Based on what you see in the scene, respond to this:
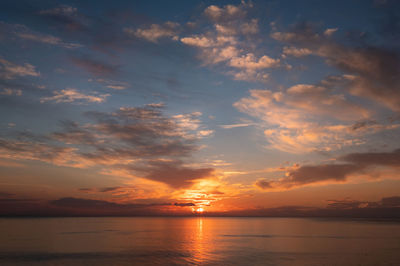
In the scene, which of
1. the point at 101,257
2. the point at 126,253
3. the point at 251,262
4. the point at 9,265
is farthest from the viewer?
the point at 126,253

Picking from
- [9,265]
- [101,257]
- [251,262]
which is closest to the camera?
[9,265]

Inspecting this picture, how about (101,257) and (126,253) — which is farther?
(126,253)

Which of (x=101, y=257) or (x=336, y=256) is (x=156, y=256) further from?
(x=336, y=256)

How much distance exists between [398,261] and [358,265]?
941 cm

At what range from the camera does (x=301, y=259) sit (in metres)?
56.8

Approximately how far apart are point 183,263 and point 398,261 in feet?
128

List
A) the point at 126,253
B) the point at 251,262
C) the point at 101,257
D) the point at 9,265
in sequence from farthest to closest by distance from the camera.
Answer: the point at 126,253 < the point at 101,257 < the point at 251,262 < the point at 9,265

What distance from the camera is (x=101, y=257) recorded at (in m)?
58.1

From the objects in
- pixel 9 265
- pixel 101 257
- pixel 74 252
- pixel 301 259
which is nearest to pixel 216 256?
pixel 301 259

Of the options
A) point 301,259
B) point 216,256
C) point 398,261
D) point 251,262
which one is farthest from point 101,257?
point 398,261

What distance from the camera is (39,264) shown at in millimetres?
50562

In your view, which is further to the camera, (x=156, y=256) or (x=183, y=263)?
(x=156, y=256)

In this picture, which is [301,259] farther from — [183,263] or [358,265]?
[183,263]

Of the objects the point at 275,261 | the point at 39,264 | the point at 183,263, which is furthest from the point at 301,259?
the point at 39,264
